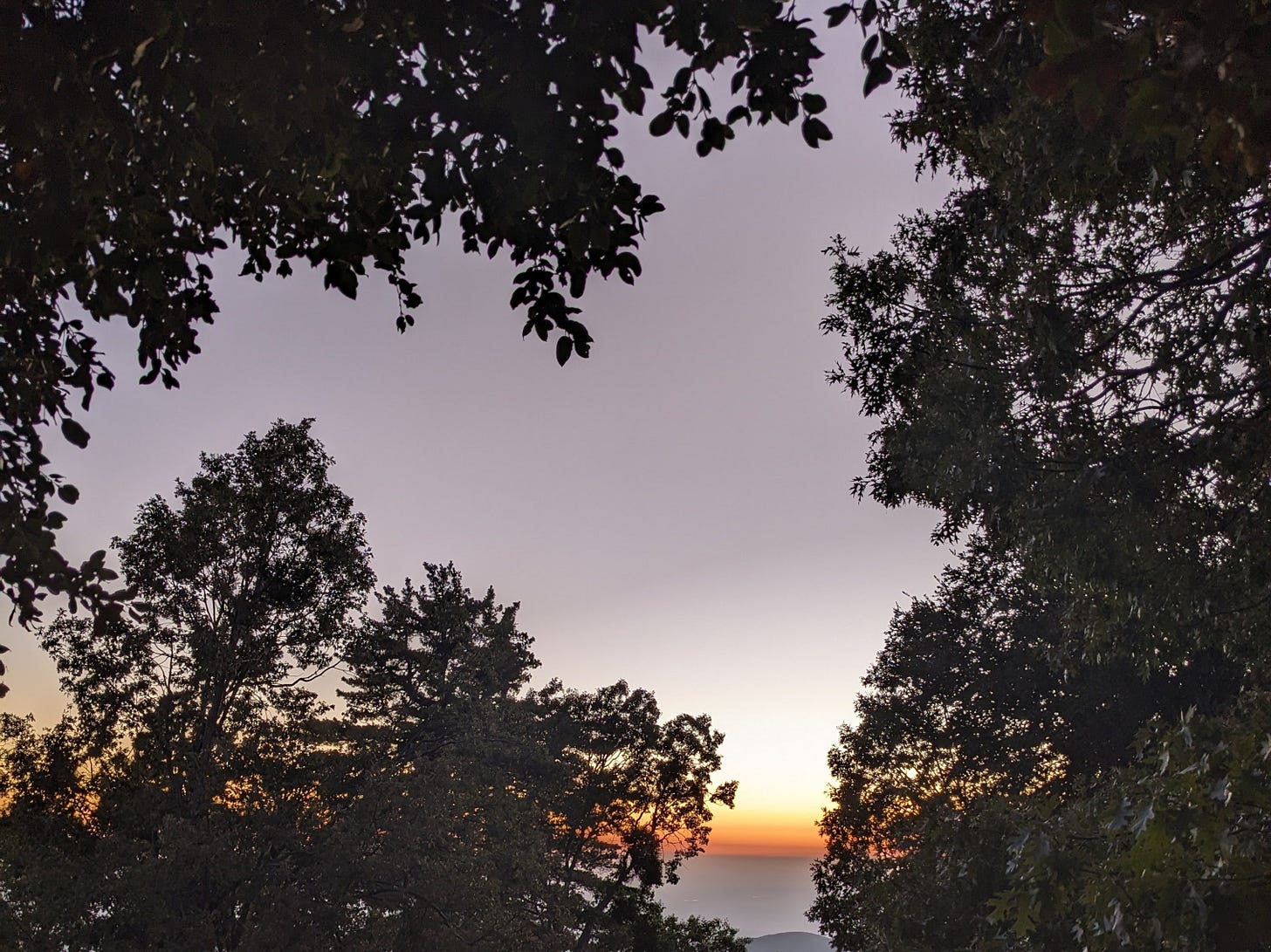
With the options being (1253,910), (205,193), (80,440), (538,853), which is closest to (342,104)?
(205,193)

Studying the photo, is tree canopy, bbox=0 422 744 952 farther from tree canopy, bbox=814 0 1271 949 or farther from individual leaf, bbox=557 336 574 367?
individual leaf, bbox=557 336 574 367

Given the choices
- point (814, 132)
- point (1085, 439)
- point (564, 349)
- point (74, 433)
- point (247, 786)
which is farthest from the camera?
point (247, 786)

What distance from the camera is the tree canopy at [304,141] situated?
2.88 meters

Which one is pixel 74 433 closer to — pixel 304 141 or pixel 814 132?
pixel 304 141

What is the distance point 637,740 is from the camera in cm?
3456

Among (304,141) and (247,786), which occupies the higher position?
(247,786)

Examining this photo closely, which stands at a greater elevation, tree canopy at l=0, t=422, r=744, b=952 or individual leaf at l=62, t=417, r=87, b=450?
tree canopy at l=0, t=422, r=744, b=952

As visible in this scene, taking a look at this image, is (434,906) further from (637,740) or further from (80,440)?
(637,740)

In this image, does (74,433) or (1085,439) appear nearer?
(74,433)

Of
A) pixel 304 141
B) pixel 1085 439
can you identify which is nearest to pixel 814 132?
pixel 304 141

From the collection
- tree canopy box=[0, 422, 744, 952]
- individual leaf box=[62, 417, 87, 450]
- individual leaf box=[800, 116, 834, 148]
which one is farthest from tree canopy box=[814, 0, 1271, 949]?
tree canopy box=[0, 422, 744, 952]

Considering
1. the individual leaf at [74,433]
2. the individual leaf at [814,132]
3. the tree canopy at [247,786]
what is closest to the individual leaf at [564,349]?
the individual leaf at [814,132]

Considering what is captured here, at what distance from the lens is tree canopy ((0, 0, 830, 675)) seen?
9.46 feet

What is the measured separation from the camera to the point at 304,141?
396 cm
